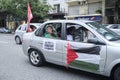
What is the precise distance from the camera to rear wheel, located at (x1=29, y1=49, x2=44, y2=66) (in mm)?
8008

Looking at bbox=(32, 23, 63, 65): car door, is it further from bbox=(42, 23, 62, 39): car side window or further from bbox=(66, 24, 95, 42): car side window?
bbox=(66, 24, 95, 42): car side window

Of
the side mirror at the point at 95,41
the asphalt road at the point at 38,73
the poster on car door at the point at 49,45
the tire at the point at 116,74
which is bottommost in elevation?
the asphalt road at the point at 38,73

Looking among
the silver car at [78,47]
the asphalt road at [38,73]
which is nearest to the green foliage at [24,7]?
the asphalt road at [38,73]

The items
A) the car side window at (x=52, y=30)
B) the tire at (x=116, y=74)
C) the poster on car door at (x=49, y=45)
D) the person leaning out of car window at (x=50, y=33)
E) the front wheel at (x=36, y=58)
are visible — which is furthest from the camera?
the front wheel at (x=36, y=58)

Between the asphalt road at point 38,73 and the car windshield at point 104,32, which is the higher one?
the car windshield at point 104,32

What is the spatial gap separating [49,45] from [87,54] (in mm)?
1532

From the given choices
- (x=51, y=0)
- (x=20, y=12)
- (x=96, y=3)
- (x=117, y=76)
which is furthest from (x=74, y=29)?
(x=51, y=0)

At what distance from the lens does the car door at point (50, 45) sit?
285 inches

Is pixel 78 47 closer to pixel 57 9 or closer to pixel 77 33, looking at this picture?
pixel 77 33

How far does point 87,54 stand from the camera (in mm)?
6441

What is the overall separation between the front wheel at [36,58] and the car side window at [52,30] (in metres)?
0.68

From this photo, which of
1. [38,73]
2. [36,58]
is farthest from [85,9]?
[38,73]

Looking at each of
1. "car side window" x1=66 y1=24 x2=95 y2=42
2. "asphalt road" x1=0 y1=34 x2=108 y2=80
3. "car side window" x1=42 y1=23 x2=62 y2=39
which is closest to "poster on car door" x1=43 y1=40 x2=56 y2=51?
"car side window" x1=42 y1=23 x2=62 y2=39

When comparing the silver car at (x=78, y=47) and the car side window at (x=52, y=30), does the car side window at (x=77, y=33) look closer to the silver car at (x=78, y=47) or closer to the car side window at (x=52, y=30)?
Answer: the silver car at (x=78, y=47)
